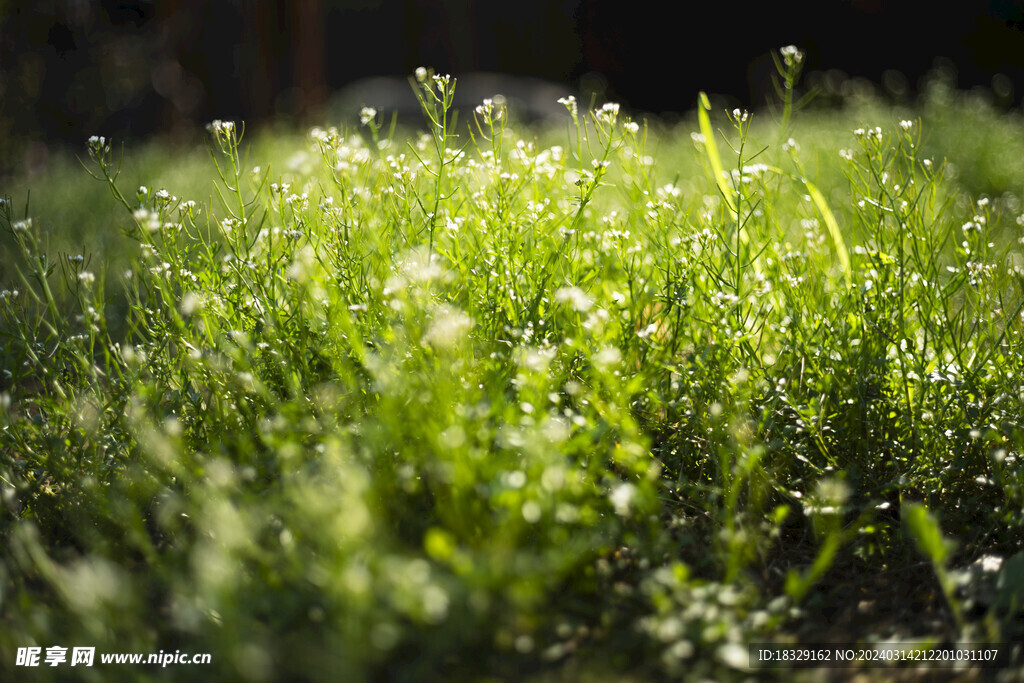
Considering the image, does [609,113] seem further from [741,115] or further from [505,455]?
[505,455]

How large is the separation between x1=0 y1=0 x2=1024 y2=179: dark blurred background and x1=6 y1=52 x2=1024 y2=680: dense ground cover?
455cm

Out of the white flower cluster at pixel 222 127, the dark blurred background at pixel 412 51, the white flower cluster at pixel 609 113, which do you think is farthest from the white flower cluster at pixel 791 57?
the dark blurred background at pixel 412 51

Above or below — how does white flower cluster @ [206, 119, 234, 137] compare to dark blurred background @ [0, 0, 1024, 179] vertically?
below

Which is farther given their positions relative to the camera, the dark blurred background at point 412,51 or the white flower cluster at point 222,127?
the dark blurred background at point 412,51

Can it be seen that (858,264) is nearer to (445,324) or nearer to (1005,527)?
(1005,527)

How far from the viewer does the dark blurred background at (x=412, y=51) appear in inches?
300

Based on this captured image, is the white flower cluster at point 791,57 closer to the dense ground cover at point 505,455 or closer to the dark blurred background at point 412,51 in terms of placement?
the dense ground cover at point 505,455

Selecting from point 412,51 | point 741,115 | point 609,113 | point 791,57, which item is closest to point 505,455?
point 609,113

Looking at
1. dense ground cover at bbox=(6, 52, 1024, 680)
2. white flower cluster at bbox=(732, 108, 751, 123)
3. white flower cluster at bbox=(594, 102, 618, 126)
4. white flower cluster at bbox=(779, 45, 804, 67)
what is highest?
white flower cluster at bbox=(779, 45, 804, 67)

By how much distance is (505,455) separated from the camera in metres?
1.52

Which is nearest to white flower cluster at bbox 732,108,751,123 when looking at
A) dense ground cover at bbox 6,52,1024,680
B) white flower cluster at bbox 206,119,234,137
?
dense ground cover at bbox 6,52,1024,680

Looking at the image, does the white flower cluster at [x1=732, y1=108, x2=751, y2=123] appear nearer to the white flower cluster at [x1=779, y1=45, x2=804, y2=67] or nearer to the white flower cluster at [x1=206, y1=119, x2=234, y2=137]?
the white flower cluster at [x1=779, y1=45, x2=804, y2=67]

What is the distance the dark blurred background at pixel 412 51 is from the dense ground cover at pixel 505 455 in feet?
14.9

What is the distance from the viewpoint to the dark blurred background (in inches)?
300
